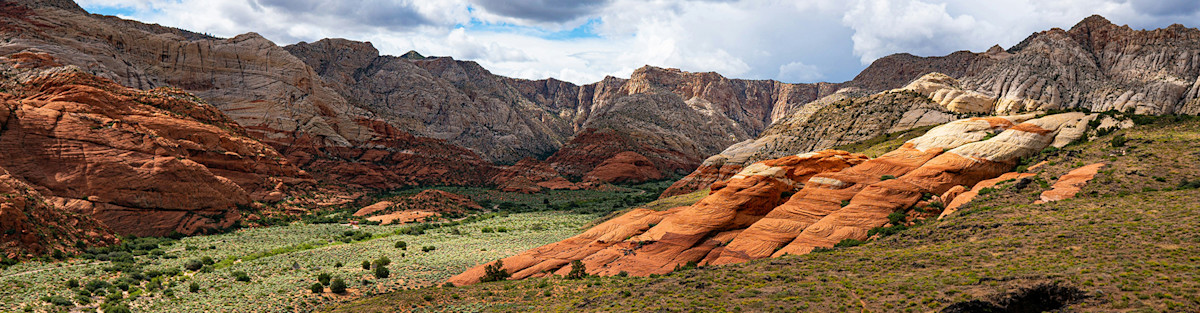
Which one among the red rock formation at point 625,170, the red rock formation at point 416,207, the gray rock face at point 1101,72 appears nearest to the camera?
the red rock formation at point 416,207

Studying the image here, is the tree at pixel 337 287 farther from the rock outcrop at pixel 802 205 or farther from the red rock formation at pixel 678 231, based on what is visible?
the red rock formation at pixel 678 231

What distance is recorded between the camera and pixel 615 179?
13338cm

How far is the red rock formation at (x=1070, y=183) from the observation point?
34.3m

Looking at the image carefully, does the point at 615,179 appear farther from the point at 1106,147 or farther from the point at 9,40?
the point at 9,40

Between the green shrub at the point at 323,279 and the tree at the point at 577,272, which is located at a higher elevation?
the tree at the point at 577,272

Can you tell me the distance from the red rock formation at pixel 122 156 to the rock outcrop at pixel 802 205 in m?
41.1

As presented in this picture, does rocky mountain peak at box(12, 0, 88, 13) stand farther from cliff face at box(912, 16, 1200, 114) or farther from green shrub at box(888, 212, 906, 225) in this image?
cliff face at box(912, 16, 1200, 114)

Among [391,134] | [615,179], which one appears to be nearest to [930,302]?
[615,179]

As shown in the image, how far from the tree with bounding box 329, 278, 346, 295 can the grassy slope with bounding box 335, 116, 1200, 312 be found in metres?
3.75

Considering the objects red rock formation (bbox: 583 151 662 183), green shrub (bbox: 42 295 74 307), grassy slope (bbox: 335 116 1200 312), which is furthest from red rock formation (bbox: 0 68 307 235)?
red rock formation (bbox: 583 151 662 183)

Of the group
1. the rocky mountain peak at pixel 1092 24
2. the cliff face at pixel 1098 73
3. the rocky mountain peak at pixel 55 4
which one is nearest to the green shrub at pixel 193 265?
the rocky mountain peak at pixel 55 4

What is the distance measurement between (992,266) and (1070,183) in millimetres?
17808

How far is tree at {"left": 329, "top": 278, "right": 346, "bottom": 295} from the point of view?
3603 cm

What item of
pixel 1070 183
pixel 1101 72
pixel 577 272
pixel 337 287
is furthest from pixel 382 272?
pixel 1101 72
